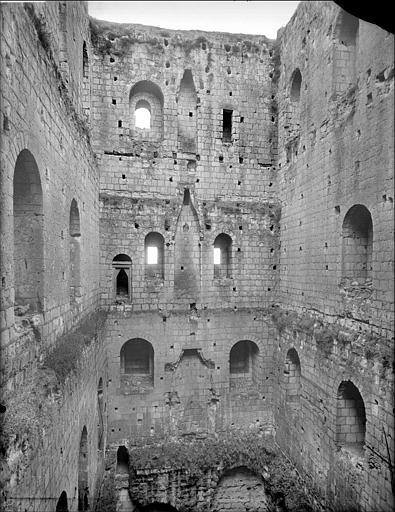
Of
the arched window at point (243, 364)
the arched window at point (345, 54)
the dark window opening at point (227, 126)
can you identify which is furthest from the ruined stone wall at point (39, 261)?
the arched window at point (345, 54)

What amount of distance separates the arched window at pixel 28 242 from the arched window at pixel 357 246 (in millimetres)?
6298

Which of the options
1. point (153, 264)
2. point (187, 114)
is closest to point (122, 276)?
point (153, 264)

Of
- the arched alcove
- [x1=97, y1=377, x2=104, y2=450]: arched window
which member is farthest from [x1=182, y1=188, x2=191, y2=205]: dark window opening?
[x1=97, y1=377, x2=104, y2=450]: arched window

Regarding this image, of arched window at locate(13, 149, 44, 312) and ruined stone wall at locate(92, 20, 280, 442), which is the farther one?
ruined stone wall at locate(92, 20, 280, 442)

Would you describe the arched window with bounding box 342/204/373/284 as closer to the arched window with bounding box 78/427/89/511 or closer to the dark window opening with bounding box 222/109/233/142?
the dark window opening with bounding box 222/109/233/142

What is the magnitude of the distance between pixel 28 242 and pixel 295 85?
379 inches

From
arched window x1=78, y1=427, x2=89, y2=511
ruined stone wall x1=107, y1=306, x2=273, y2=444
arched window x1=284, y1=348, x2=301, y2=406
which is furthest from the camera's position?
ruined stone wall x1=107, y1=306, x2=273, y2=444

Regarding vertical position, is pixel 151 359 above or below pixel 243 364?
above

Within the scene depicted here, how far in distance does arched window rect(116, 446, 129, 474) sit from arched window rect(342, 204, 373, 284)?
774 centimetres

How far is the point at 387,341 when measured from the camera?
708 centimetres

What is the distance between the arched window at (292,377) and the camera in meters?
11.2

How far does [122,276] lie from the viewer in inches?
473

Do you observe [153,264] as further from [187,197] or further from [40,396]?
[40,396]

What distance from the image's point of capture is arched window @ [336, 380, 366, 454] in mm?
8359
